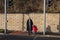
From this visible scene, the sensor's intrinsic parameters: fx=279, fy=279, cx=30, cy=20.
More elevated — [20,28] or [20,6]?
[20,6]

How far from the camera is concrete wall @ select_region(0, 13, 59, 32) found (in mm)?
28344

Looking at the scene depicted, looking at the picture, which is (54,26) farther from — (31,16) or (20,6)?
(20,6)

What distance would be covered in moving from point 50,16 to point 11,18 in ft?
13.9

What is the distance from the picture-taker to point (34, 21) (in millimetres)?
28938

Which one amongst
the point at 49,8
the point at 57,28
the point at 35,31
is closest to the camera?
the point at 35,31

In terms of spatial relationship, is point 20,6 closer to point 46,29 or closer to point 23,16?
point 23,16

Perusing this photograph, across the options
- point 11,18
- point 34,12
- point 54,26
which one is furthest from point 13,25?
point 54,26

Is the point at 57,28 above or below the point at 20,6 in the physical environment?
below

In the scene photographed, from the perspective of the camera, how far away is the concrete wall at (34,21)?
2834cm

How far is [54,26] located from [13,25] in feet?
14.5

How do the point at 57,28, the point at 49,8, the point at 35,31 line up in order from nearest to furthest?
the point at 35,31 → the point at 57,28 → the point at 49,8

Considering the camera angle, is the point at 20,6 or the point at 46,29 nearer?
the point at 46,29

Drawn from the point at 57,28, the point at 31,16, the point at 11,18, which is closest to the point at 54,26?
the point at 57,28

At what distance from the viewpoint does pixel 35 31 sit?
2658 centimetres
